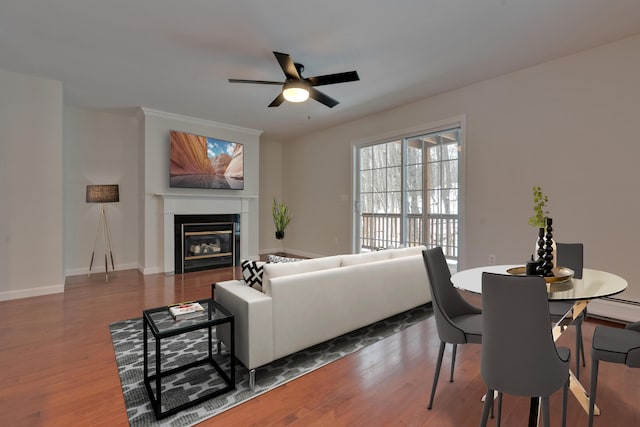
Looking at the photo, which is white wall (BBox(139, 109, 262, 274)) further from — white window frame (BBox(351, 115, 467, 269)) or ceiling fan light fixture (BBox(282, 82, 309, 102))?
ceiling fan light fixture (BBox(282, 82, 309, 102))

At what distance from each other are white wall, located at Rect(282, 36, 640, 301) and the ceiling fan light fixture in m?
2.26

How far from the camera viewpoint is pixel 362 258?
292cm

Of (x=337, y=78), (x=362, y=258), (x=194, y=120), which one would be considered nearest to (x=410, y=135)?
(x=337, y=78)

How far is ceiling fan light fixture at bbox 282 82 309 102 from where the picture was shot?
3215 millimetres

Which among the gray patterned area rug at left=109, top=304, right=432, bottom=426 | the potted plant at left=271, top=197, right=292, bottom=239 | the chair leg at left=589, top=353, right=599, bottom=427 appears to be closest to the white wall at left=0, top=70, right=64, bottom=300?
the gray patterned area rug at left=109, top=304, right=432, bottom=426

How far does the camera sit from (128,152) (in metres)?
5.63

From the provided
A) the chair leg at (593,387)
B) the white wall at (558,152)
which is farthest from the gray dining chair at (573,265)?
the white wall at (558,152)

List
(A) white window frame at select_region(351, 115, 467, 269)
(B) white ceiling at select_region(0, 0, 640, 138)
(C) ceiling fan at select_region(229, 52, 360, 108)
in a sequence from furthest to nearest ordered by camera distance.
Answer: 1. (A) white window frame at select_region(351, 115, 467, 269)
2. (C) ceiling fan at select_region(229, 52, 360, 108)
3. (B) white ceiling at select_region(0, 0, 640, 138)

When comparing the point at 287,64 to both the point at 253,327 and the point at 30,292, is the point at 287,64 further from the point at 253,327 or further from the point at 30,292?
the point at 30,292

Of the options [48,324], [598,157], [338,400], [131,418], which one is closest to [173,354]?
[131,418]

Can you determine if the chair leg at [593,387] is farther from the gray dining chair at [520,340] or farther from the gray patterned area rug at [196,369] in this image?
the gray patterned area rug at [196,369]

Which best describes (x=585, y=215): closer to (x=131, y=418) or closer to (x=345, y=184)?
(x=345, y=184)

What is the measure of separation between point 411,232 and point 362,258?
98.1 inches

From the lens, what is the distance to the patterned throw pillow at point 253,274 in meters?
2.33
